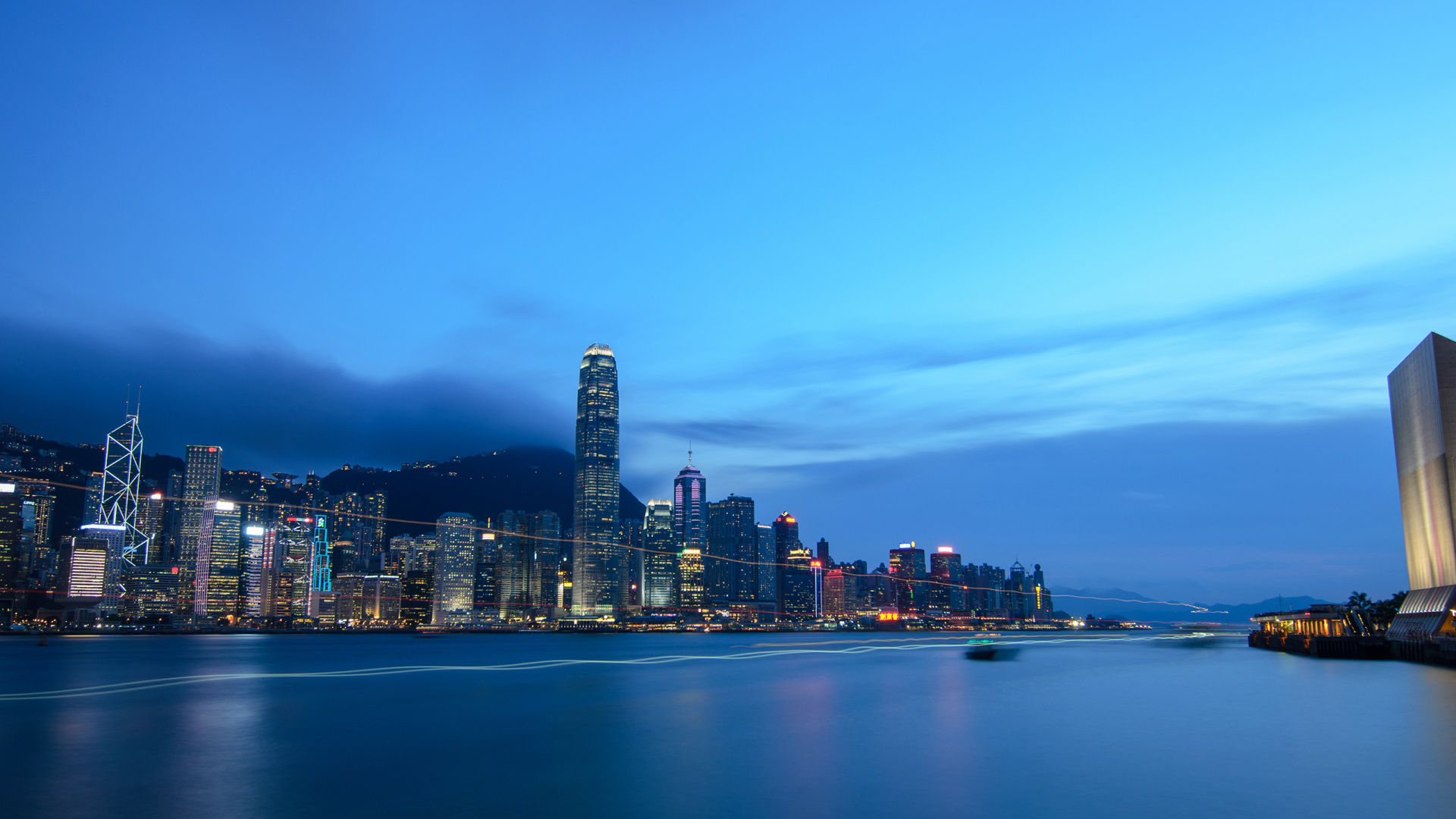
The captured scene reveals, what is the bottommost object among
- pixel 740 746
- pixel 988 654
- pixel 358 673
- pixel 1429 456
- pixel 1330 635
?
pixel 988 654

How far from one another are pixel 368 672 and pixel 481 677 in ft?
42.7

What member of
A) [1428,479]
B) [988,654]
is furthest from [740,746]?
[988,654]

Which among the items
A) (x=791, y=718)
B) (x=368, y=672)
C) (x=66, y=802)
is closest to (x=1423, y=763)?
(x=791, y=718)

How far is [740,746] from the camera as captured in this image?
31922 millimetres

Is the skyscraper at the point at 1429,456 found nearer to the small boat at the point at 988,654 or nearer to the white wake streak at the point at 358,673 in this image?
the small boat at the point at 988,654

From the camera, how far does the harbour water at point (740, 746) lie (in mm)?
22875

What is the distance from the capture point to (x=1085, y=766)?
27.7 meters

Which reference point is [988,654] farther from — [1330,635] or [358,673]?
[358,673]

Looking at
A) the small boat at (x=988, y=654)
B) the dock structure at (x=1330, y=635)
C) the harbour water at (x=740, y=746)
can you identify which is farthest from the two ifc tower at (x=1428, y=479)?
the small boat at (x=988, y=654)

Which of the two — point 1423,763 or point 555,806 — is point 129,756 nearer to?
point 555,806

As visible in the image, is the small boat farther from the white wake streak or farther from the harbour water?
the harbour water

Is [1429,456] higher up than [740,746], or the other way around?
[1429,456]

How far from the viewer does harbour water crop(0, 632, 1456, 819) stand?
75.0 feet

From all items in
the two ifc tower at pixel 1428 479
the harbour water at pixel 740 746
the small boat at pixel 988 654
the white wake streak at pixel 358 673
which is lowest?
the small boat at pixel 988 654
